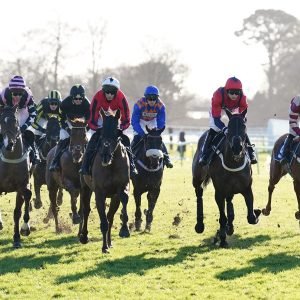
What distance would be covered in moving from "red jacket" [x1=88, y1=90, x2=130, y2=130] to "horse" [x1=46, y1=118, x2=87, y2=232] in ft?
3.02

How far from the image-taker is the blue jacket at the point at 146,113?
39.3 feet

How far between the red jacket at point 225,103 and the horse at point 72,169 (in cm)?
219

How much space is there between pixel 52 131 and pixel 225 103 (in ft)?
16.0

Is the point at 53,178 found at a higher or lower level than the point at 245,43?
lower

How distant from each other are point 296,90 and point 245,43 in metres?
8.04

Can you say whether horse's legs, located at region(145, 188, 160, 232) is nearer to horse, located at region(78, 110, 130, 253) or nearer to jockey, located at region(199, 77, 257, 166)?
jockey, located at region(199, 77, 257, 166)

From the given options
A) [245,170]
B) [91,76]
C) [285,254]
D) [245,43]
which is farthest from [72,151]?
[245,43]

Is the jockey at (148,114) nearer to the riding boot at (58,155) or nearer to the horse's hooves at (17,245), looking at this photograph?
the riding boot at (58,155)

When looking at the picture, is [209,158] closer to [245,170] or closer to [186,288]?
[245,170]

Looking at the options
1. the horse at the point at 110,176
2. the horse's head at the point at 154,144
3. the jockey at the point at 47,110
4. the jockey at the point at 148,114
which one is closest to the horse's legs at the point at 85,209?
the horse at the point at 110,176

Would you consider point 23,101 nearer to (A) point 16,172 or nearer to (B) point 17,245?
(A) point 16,172

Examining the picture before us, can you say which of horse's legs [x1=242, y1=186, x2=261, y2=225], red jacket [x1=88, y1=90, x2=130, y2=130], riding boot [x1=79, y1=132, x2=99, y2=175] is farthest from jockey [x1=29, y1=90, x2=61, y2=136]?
horse's legs [x1=242, y1=186, x2=261, y2=225]

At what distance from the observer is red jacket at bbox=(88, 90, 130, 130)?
33.0ft

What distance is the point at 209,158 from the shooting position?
10.2m
